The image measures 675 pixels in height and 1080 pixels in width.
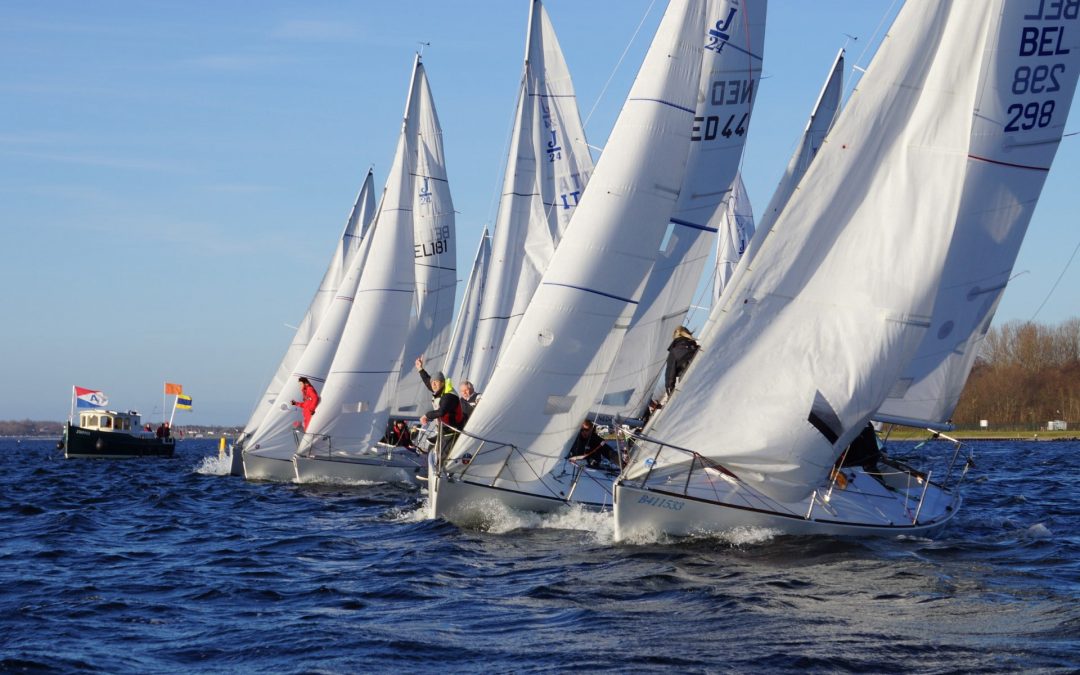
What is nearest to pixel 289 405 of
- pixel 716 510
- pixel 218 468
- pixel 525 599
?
pixel 218 468

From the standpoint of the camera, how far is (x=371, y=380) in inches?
1011

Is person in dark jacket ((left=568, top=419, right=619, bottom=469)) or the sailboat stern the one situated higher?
person in dark jacket ((left=568, top=419, right=619, bottom=469))

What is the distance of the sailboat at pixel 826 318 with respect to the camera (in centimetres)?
1391

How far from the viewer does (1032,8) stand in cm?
1484

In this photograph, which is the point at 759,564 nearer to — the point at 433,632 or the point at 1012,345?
the point at 433,632

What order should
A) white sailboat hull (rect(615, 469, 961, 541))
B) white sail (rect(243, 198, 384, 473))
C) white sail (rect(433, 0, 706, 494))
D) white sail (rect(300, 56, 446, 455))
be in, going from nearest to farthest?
1. white sailboat hull (rect(615, 469, 961, 541))
2. white sail (rect(433, 0, 706, 494))
3. white sail (rect(300, 56, 446, 455))
4. white sail (rect(243, 198, 384, 473))

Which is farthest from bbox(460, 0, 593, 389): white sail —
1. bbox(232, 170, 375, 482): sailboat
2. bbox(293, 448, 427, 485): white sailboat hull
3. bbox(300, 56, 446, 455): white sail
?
bbox(232, 170, 375, 482): sailboat

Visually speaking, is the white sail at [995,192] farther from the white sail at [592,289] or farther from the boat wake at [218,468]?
the boat wake at [218,468]

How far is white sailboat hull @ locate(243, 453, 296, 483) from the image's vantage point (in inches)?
1105

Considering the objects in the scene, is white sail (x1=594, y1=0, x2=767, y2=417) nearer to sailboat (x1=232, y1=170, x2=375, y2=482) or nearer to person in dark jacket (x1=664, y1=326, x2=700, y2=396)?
person in dark jacket (x1=664, y1=326, x2=700, y2=396)

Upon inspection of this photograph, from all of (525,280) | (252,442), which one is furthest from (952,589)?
(252,442)

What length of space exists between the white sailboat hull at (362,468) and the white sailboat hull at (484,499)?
340 inches

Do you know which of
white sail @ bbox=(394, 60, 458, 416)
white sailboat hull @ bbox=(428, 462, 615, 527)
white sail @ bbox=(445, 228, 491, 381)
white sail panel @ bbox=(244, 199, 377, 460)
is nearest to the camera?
white sailboat hull @ bbox=(428, 462, 615, 527)

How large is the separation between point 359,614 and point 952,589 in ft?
17.8
